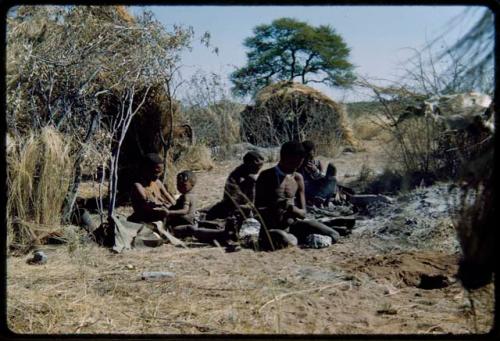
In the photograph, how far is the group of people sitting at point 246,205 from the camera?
7.23 metres

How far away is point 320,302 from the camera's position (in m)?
4.82

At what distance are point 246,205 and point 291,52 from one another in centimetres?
1490

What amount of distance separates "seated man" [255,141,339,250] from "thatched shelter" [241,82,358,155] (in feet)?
25.2

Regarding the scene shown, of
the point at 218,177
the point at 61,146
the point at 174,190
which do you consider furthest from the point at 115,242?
the point at 218,177

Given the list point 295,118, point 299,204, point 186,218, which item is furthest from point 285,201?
point 295,118

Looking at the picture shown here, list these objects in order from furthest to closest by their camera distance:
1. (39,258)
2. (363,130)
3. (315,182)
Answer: (363,130), (315,182), (39,258)

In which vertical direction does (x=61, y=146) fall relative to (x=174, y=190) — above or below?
above

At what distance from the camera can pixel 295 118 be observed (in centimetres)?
1662

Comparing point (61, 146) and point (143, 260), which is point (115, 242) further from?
point (61, 146)

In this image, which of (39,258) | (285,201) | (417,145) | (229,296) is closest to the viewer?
(229,296)

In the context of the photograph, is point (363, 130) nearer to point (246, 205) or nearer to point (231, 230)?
point (246, 205)

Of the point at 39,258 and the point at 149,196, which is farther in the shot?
the point at 149,196

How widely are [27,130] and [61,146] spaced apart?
1.64ft

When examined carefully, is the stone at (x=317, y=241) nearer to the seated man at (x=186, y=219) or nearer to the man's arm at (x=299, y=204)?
the man's arm at (x=299, y=204)
